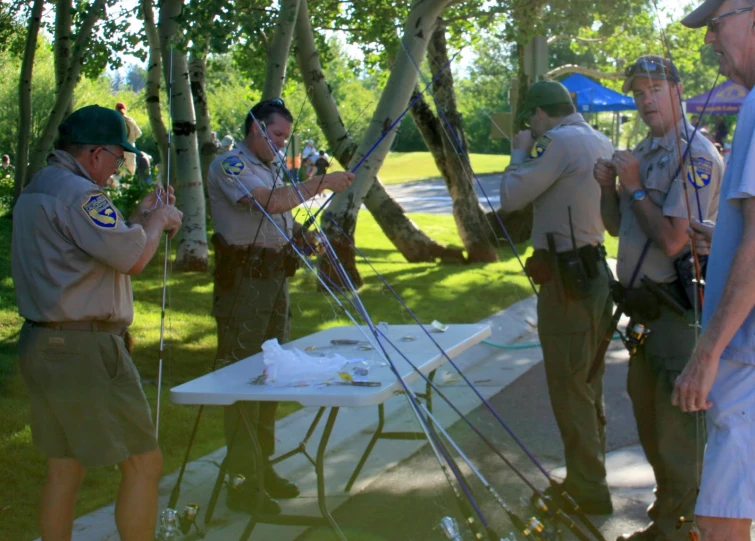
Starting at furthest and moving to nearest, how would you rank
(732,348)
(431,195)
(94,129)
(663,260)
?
1. (431,195)
2. (663,260)
3. (94,129)
4. (732,348)

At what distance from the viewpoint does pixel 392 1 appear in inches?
539

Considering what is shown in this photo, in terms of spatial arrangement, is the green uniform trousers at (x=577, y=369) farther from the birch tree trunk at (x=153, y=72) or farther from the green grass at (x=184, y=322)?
the birch tree trunk at (x=153, y=72)

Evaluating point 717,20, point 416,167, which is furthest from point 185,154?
point 416,167

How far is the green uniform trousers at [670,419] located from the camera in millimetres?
4109

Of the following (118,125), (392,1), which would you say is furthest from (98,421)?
(392,1)

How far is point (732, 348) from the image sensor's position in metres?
2.71

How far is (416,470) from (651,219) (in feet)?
7.18

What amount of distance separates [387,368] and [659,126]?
5.01 ft

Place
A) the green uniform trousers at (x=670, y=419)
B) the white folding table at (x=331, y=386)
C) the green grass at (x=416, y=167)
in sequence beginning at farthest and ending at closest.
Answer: the green grass at (x=416, y=167), the green uniform trousers at (x=670, y=419), the white folding table at (x=331, y=386)

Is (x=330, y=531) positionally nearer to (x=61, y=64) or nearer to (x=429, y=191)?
(x=61, y=64)

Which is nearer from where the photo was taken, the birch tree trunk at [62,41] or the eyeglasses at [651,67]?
the eyeglasses at [651,67]

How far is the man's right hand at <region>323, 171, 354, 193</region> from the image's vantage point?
4.61m

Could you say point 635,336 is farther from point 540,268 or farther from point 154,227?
point 154,227

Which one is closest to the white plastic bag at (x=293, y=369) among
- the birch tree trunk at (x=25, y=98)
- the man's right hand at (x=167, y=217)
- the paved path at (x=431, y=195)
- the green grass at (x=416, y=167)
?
the man's right hand at (x=167, y=217)
